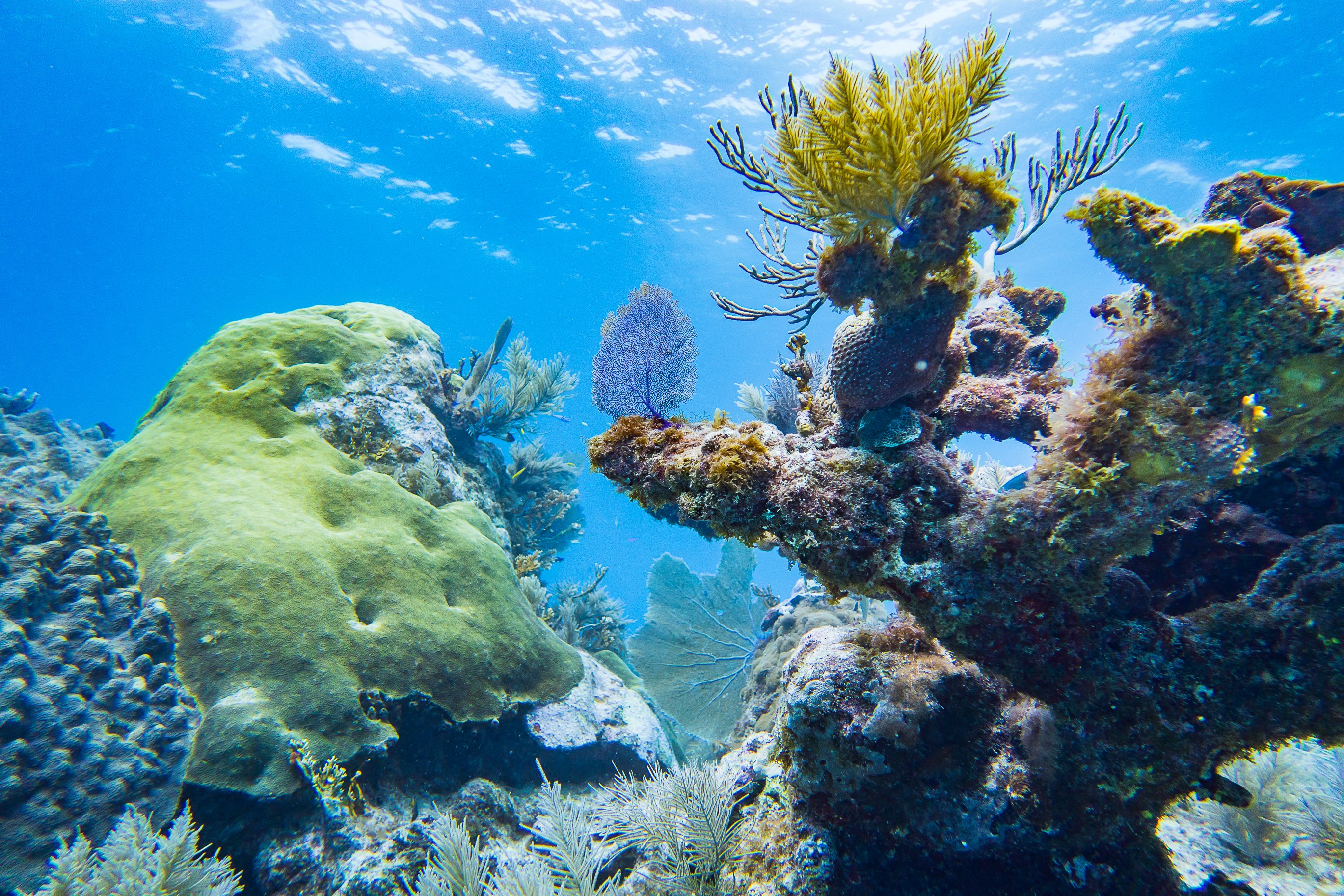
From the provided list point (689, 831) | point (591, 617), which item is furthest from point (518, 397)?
point (689, 831)

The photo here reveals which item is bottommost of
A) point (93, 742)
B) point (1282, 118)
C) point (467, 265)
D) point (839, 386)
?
point (93, 742)

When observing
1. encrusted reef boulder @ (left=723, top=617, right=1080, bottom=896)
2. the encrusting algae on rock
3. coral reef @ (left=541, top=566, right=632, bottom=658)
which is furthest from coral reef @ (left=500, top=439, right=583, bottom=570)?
the encrusting algae on rock

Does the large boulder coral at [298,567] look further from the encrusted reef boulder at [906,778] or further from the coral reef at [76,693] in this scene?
the encrusted reef boulder at [906,778]

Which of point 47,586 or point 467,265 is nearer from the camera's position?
→ point 47,586

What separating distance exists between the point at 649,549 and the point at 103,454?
57815mm

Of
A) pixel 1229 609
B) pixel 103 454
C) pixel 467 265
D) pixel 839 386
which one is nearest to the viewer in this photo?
pixel 1229 609

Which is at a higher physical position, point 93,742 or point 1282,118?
point 1282,118

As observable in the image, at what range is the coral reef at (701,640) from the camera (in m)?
8.14

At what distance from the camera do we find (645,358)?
622cm

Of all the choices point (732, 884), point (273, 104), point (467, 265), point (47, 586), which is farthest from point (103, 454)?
point (467, 265)

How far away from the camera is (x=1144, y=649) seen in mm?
2082

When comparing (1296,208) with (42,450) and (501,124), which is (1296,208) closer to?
(42,450)

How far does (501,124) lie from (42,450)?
71.1 ft

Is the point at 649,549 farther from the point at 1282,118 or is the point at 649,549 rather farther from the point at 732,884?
the point at 732,884
